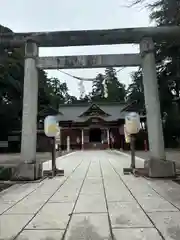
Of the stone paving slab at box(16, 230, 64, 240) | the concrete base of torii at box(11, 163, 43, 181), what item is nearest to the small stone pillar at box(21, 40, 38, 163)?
the concrete base of torii at box(11, 163, 43, 181)

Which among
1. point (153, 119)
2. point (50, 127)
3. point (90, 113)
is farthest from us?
point (90, 113)

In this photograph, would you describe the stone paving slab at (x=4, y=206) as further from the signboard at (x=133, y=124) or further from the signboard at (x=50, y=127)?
the signboard at (x=133, y=124)

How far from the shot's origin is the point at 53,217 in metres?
3.73

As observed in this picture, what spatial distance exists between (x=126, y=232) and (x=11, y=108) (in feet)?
78.0

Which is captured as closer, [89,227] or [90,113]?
[89,227]

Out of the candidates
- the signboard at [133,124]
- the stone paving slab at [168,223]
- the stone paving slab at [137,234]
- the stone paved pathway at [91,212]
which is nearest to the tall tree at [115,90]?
the signboard at [133,124]

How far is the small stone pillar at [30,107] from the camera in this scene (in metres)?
7.54

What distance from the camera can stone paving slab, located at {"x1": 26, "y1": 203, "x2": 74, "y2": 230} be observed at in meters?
3.36

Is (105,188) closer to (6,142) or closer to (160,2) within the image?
(160,2)

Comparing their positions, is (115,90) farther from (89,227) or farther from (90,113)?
(89,227)

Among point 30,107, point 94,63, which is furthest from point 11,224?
point 94,63

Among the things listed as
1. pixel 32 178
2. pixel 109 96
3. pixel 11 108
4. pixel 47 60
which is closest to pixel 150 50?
pixel 47 60

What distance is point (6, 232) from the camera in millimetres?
3131

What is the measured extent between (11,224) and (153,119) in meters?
5.20
